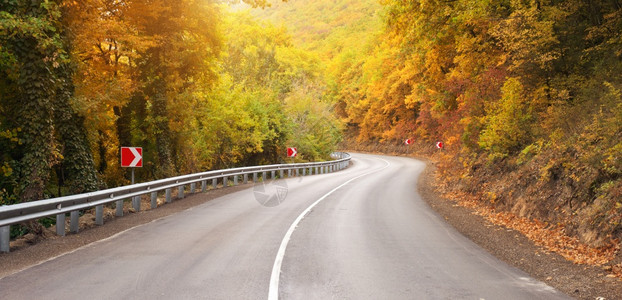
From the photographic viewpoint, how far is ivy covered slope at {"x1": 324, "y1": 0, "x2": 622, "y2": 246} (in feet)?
33.2

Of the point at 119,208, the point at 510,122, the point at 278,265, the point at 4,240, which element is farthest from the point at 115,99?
the point at 510,122

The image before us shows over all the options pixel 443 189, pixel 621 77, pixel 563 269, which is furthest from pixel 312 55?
pixel 563 269

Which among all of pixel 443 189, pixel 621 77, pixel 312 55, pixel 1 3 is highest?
pixel 312 55

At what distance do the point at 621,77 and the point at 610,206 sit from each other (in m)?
4.75

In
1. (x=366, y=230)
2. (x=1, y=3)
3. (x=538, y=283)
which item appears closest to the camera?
(x=538, y=283)

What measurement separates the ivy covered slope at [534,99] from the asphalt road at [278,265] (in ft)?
8.69

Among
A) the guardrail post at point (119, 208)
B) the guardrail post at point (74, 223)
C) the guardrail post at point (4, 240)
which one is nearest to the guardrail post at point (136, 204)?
the guardrail post at point (119, 208)

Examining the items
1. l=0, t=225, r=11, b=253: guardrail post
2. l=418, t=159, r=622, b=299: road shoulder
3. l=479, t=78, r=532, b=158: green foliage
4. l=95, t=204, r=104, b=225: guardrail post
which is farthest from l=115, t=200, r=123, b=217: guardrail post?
l=479, t=78, r=532, b=158: green foliage

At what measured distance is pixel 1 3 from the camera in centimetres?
1014

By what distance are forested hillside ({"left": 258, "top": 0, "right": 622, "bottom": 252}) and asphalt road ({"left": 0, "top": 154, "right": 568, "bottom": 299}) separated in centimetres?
266

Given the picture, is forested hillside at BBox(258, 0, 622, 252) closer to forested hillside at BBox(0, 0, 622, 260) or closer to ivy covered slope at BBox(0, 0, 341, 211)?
forested hillside at BBox(0, 0, 622, 260)

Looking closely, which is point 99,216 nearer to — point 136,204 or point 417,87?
point 136,204

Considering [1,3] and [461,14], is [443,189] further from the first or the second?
[1,3]

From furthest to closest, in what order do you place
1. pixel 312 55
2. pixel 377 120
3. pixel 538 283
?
1. pixel 377 120
2. pixel 312 55
3. pixel 538 283
